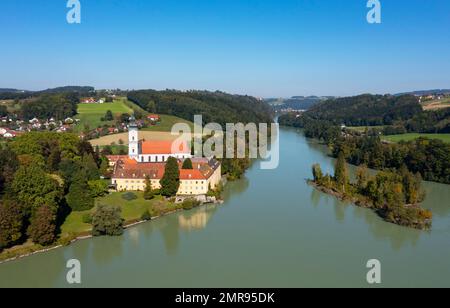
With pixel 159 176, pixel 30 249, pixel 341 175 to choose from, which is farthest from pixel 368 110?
pixel 30 249

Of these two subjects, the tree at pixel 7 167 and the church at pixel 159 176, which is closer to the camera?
the tree at pixel 7 167

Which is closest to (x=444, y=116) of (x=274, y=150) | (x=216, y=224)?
(x=274, y=150)

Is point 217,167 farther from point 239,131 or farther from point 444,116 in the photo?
point 444,116

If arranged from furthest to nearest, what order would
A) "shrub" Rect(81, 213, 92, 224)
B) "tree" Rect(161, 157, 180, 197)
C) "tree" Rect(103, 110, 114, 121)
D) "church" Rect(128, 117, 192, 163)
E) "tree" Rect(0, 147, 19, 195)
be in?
"tree" Rect(103, 110, 114, 121) → "church" Rect(128, 117, 192, 163) → "tree" Rect(161, 157, 180, 197) → "tree" Rect(0, 147, 19, 195) → "shrub" Rect(81, 213, 92, 224)

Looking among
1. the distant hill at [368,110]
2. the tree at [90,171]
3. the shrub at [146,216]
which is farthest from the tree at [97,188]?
the distant hill at [368,110]

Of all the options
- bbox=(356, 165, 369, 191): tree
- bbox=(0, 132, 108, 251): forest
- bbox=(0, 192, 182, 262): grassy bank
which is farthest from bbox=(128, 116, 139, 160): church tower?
bbox=(356, 165, 369, 191): tree

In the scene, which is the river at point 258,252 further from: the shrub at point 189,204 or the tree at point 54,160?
the tree at point 54,160

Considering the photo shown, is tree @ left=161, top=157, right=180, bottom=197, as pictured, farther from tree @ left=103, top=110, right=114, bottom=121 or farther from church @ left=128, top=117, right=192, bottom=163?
tree @ left=103, top=110, right=114, bottom=121
